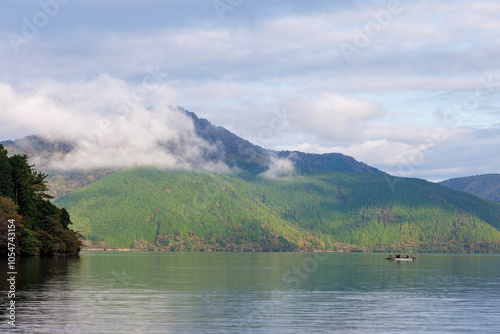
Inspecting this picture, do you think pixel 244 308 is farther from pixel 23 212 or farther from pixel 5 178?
pixel 23 212

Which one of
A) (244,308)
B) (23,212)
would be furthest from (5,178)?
(244,308)

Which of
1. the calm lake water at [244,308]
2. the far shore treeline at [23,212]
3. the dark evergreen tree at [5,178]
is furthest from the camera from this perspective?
the dark evergreen tree at [5,178]

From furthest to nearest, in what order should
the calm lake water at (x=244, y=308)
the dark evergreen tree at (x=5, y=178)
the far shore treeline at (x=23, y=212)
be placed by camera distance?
the dark evergreen tree at (x=5, y=178)
the far shore treeline at (x=23, y=212)
the calm lake water at (x=244, y=308)

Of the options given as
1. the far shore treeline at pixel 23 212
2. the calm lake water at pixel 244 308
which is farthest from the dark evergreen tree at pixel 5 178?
the calm lake water at pixel 244 308

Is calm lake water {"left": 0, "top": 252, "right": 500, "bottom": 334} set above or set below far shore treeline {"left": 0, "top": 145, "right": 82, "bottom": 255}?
below

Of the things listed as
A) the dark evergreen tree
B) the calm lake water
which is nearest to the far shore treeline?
the dark evergreen tree

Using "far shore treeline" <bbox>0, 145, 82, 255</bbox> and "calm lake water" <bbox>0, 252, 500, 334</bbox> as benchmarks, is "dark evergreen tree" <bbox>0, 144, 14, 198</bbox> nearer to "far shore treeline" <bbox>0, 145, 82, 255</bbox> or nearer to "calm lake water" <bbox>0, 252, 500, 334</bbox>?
"far shore treeline" <bbox>0, 145, 82, 255</bbox>

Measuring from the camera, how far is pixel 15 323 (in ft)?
153

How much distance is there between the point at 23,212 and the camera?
176 m

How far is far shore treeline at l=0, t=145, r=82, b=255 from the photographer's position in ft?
496

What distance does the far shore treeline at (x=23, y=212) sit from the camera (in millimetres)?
151125

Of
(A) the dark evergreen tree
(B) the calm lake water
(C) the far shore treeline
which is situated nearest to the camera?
(B) the calm lake water

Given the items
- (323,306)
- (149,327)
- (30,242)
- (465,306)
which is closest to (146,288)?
(323,306)

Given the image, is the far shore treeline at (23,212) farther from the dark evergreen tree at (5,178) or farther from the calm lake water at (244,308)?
the calm lake water at (244,308)
